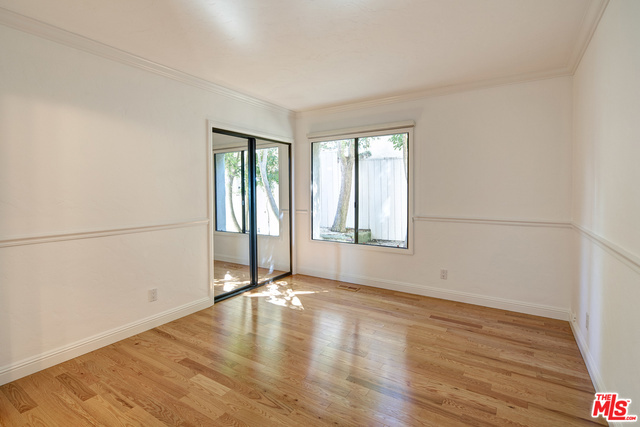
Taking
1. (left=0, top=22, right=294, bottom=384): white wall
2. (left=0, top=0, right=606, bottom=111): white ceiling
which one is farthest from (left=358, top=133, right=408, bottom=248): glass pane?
(left=0, top=22, right=294, bottom=384): white wall

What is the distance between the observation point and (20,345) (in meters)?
2.32

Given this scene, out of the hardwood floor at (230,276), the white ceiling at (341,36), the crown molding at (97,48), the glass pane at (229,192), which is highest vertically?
the white ceiling at (341,36)

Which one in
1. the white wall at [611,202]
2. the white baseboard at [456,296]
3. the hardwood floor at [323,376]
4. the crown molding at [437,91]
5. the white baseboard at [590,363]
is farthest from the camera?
the white baseboard at [456,296]

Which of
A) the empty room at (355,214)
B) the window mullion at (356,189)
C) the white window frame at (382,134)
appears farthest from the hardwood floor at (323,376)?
the window mullion at (356,189)

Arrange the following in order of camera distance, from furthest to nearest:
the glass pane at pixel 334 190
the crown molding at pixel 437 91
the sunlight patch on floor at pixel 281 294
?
the glass pane at pixel 334 190 < the sunlight patch on floor at pixel 281 294 < the crown molding at pixel 437 91

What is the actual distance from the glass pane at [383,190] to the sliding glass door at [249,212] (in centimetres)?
119

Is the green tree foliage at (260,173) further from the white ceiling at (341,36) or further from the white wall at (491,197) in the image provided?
the white wall at (491,197)

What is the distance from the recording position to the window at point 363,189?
4238 mm

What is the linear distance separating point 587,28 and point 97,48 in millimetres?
3735

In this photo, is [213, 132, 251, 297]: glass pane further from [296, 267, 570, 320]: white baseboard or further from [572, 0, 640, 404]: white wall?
[572, 0, 640, 404]: white wall

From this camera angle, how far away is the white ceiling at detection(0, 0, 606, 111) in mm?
2170

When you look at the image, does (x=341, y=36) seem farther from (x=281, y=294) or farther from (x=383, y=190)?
(x=281, y=294)
